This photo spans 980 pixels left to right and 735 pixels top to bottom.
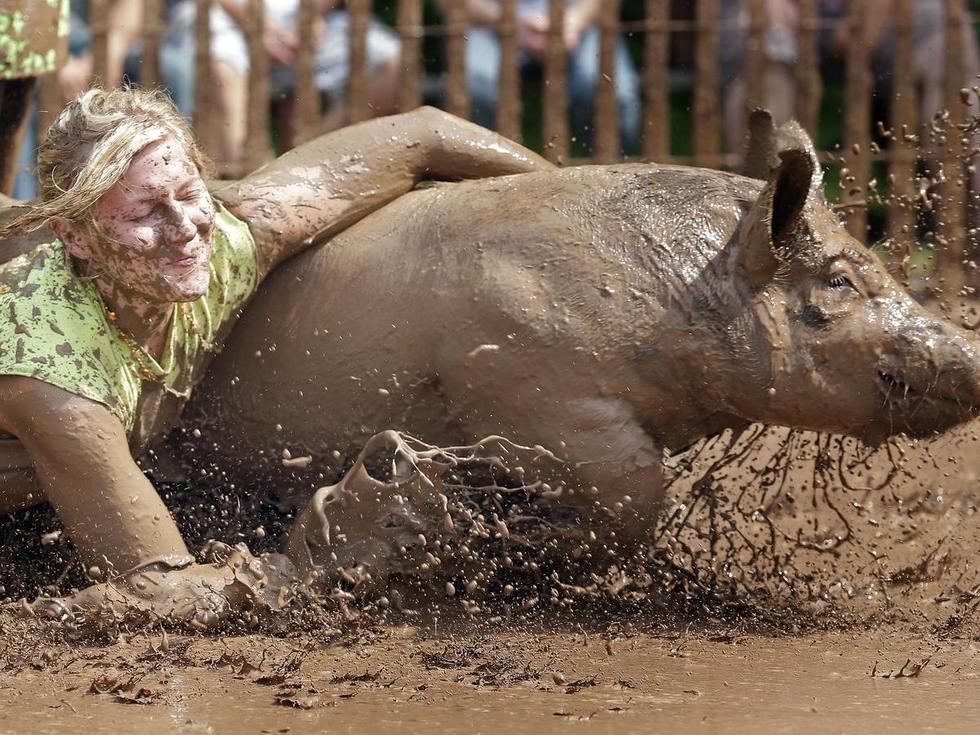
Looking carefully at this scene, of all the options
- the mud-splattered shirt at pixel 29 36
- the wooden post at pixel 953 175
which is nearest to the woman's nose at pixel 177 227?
the mud-splattered shirt at pixel 29 36

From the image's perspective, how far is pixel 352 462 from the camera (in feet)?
13.9

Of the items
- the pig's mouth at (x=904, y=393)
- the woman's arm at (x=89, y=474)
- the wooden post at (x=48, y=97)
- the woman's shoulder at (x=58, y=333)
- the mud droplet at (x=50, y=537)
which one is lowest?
the mud droplet at (x=50, y=537)

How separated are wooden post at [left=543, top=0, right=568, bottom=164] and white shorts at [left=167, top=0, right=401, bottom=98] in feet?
2.22

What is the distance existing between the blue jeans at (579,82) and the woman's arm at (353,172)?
2.99 metres

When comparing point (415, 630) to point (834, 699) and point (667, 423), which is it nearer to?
point (667, 423)

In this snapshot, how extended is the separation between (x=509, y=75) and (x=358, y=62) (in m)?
0.65

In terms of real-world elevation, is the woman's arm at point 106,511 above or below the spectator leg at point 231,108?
below

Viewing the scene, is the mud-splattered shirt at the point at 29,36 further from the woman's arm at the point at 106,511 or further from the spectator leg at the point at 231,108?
the spectator leg at the point at 231,108

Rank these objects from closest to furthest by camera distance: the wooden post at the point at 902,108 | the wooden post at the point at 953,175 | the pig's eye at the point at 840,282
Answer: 1. the pig's eye at the point at 840,282
2. the wooden post at the point at 953,175
3. the wooden post at the point at 902,108

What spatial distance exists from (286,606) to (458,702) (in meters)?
0.62

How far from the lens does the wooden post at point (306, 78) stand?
7.32m

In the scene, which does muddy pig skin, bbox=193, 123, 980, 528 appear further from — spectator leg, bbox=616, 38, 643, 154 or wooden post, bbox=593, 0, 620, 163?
spectator leg, bbox=616, 38, 643, 154

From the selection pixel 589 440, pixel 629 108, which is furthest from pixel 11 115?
pixel 629 108

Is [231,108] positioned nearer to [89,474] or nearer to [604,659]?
[89,474]
